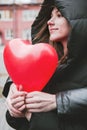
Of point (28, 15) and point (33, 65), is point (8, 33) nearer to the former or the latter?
point (28, 15)

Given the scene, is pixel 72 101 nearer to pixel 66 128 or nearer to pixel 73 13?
pixel 66 128

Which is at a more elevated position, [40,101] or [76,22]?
[76,22]

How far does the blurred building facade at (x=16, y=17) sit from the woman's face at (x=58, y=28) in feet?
123

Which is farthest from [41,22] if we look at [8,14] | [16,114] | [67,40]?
[8,14]

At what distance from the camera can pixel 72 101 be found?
1.67 meters

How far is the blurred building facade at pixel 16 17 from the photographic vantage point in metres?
40.0

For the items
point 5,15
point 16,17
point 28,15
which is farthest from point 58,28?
point 28,15

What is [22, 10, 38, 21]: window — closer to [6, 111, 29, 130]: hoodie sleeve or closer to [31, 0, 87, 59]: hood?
[6, 111, 29, 130]: hoodie sleeve

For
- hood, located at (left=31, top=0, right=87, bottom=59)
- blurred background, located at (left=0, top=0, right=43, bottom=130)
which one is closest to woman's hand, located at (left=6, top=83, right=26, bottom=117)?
hood, located at (left=31, top=0, right=87, bottom=59)

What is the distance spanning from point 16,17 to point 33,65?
38.6 meters

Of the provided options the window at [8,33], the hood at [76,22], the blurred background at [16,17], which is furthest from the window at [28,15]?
the hood at [76,22]

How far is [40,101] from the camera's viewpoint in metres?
1.68

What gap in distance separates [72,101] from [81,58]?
19 cm

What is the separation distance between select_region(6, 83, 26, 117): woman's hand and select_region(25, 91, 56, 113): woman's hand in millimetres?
26
